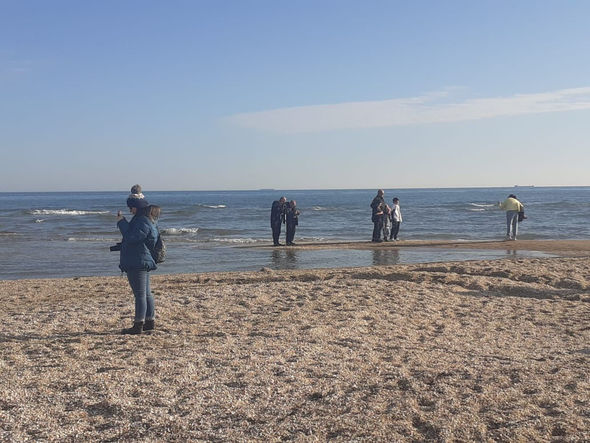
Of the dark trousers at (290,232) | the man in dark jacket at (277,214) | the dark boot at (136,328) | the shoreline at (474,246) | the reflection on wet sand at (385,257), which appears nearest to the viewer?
the dark boot at (136,328)

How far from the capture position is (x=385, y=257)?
57.0 feet

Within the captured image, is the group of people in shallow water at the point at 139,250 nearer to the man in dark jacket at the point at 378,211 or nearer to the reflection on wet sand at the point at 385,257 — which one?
the reflection on wet sand at the point at 385,257

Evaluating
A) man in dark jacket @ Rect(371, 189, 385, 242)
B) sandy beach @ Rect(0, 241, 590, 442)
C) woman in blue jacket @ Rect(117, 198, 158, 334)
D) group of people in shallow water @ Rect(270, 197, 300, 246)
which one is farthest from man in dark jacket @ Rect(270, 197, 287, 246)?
woman in blue jacket @ Rect(117, 198, 158, 334)

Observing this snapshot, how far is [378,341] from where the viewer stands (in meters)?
7.11

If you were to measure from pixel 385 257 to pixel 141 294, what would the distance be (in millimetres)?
11025

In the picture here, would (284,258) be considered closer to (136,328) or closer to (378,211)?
(378,211)

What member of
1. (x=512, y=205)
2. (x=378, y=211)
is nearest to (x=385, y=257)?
(x=378, y=211)

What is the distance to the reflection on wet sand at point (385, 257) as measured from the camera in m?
16.2

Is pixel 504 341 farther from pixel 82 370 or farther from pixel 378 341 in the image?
pixel 82 370

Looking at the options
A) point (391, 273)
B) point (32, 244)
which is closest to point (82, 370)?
point (391, 273)

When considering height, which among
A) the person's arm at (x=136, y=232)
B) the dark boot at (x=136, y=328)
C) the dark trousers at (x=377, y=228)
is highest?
the person's arm at (x=136, y=232)

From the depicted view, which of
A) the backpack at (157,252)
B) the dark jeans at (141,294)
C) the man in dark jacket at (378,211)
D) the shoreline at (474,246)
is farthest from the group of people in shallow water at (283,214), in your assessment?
the backpack at (157,252)

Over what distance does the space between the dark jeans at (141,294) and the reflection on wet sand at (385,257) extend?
364 inches

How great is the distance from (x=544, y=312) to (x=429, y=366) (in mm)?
3735
